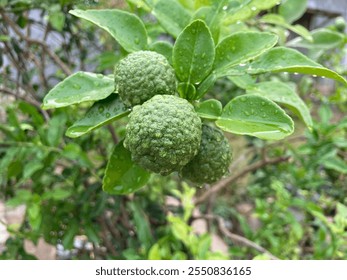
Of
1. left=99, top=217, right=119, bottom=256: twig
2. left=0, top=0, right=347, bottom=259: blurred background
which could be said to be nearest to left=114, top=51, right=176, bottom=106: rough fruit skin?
left=0, top=0, right=347, bottom=259: blurred background

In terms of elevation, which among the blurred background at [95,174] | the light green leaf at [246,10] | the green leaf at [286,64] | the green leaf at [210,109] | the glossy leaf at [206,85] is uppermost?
the light green leaf at [246,10]

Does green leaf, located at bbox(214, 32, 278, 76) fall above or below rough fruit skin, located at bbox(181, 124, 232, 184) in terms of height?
above

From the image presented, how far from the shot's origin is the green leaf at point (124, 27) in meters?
0.74

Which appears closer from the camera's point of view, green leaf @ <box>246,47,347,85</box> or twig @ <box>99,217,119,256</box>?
green leaf @ <box>246,47,347,85</box>

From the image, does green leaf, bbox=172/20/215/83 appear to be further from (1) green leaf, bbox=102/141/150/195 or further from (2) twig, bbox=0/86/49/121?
(2) twig, bbox=0/86/49/121

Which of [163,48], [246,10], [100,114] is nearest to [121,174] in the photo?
[100,114]

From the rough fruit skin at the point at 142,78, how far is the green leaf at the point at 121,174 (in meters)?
0.12

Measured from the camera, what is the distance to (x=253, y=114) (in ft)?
2.15

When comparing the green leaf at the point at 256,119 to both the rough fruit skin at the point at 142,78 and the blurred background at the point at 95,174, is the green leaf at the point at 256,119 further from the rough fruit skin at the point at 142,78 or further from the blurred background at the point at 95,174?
the blurred background at the point at 95,174

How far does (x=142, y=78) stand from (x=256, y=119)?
18cm

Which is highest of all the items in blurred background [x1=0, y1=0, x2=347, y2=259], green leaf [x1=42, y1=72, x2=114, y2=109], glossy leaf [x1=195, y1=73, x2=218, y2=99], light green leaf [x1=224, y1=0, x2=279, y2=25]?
light green leaf [x1=224, y1=0, x2=279, y2=25]

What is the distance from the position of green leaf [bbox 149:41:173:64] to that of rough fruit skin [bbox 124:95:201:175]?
0.59 feet

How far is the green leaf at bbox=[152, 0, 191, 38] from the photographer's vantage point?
80 cm

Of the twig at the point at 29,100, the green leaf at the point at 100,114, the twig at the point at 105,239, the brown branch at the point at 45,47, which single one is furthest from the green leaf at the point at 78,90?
the twig at the point at 105,239
